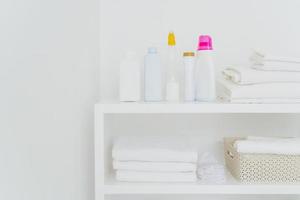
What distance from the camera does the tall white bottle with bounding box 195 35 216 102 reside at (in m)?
1.27

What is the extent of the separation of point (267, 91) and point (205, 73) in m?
0.21

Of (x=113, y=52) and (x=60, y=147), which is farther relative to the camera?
(x=113, y=52)

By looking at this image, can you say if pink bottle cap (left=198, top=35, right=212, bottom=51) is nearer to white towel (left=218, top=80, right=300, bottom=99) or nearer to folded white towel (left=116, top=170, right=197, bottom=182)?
white towel (left=218, top=80, right=300, bottom=99)

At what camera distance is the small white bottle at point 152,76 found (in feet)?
4.17

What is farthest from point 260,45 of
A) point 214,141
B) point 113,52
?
point 113,52

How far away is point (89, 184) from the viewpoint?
4.45 ft

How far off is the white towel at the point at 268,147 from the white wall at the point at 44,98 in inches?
20.3

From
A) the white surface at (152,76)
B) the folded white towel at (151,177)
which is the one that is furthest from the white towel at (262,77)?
the folded white towel at (151,177)

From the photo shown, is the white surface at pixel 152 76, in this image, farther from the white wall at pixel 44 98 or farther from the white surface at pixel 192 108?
the white wall at pixel 44 98

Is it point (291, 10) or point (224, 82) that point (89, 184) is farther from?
point (291, 10)

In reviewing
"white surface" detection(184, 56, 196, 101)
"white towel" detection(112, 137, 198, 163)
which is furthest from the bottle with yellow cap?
"white towel" detection(112, 137, 198, 163)

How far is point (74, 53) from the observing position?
1.10m

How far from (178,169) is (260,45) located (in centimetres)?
63

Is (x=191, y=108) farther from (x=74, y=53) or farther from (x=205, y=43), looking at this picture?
(x=74, y=53)
